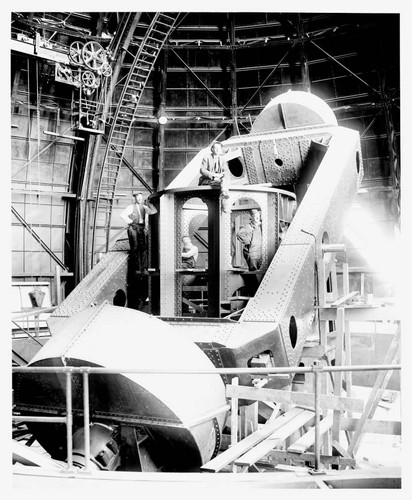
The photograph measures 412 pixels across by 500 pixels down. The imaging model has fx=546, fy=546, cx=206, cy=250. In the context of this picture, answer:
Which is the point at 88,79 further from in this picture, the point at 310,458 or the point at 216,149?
the point at 310,458

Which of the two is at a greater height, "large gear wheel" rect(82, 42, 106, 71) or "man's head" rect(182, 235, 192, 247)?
"large gear wheel" rect(82, 42, 106, 71)

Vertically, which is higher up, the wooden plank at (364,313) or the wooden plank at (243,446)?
the wooden plank at (364,313)

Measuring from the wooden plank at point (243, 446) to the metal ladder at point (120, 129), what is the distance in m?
11.3

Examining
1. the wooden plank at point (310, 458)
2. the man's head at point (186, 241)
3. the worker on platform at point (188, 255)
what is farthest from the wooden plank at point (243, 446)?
the man's head at point (186, 241)

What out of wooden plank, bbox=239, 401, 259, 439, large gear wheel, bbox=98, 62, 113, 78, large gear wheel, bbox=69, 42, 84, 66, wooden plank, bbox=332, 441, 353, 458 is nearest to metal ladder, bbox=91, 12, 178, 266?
large gear wheel, bbox=98, 62, 113, 78

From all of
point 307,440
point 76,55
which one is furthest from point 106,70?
point 307,440

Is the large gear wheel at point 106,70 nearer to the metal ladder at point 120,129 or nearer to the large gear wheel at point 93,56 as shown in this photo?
the large gear wheel at point 93,56

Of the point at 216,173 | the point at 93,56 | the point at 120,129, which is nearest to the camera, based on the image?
the point at 216,173

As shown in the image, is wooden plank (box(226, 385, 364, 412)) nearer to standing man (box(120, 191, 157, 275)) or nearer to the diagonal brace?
standing man (box(120, 191, 157, 275))

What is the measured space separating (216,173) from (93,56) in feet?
32.1

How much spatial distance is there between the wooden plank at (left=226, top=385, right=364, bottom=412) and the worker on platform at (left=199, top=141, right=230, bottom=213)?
2380 mm

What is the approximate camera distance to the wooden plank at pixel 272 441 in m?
4.73

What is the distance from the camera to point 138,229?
26.1 ft

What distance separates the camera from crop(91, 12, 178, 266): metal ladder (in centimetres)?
1619
